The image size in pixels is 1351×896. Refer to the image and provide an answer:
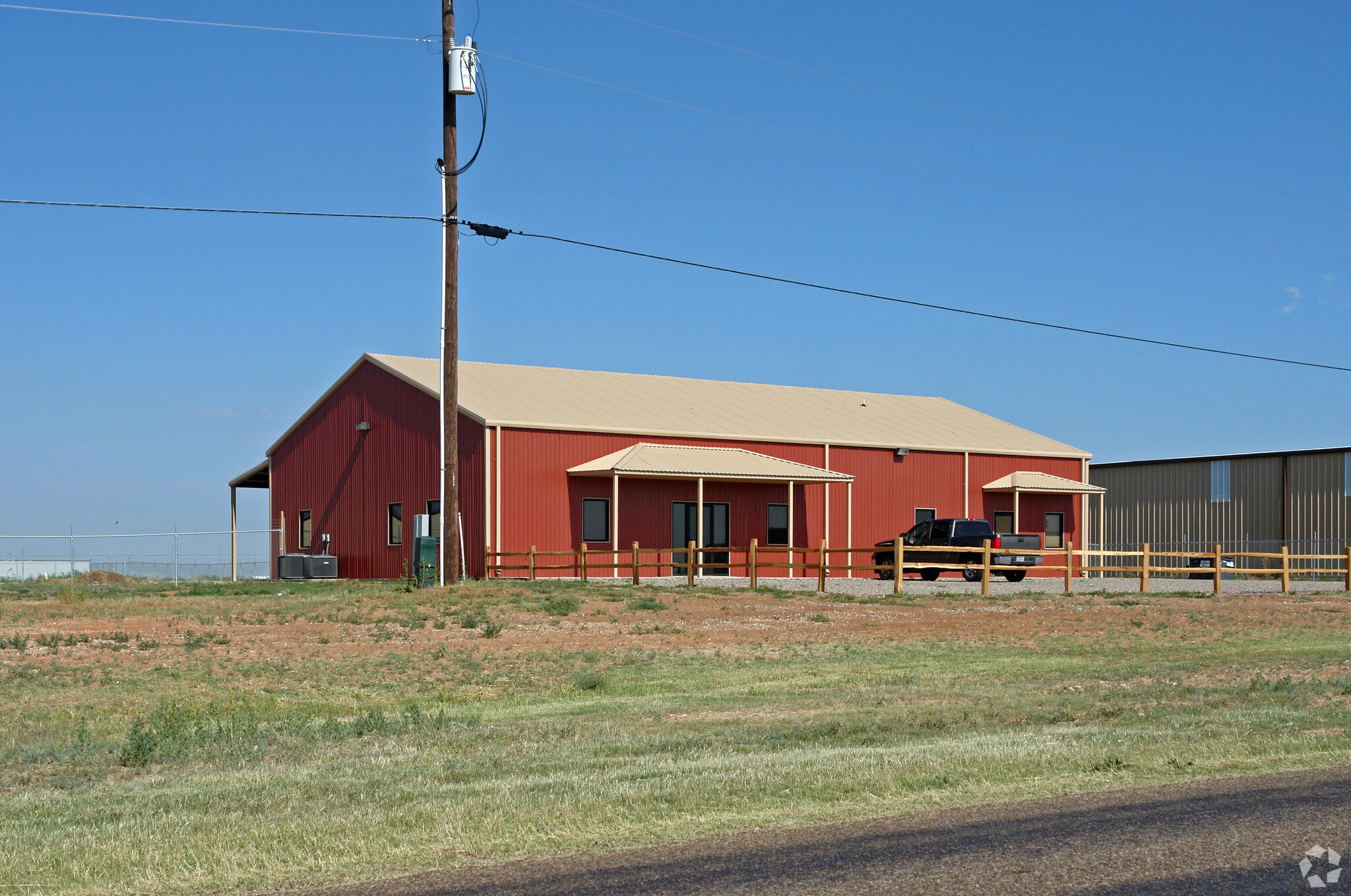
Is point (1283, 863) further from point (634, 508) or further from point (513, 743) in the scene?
point (634, 508)

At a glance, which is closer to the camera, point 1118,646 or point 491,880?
point 491,880

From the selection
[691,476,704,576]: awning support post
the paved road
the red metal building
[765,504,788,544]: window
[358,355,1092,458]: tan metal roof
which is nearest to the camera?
the paved road

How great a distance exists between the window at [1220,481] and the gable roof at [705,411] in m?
8.15

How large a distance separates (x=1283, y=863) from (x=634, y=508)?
28523 mm

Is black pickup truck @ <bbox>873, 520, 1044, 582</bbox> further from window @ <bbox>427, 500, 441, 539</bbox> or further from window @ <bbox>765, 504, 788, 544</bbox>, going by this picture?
window @ <bbox>427, 500, 441, 539</bbox>

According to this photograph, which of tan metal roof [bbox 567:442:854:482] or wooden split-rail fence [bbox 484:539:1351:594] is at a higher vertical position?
tan metal roof [bbox 567:442:854:482]

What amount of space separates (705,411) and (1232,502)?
21.8 metres

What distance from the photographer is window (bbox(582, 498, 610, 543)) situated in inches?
1329

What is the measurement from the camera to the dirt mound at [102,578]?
40.0 meters

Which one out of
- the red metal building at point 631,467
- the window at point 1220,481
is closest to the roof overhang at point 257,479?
the red metal building at point 631,467

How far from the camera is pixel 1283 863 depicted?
605 cm

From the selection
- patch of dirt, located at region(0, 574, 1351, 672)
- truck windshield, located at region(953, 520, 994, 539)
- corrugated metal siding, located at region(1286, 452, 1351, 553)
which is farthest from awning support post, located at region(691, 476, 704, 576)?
corrugated metal siding, located at region(1286, 452, 1351, 553)

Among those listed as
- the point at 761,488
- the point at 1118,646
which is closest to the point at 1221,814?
the point at 1118,646

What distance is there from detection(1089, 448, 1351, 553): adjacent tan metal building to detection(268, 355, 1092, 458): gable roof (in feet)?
24.4
